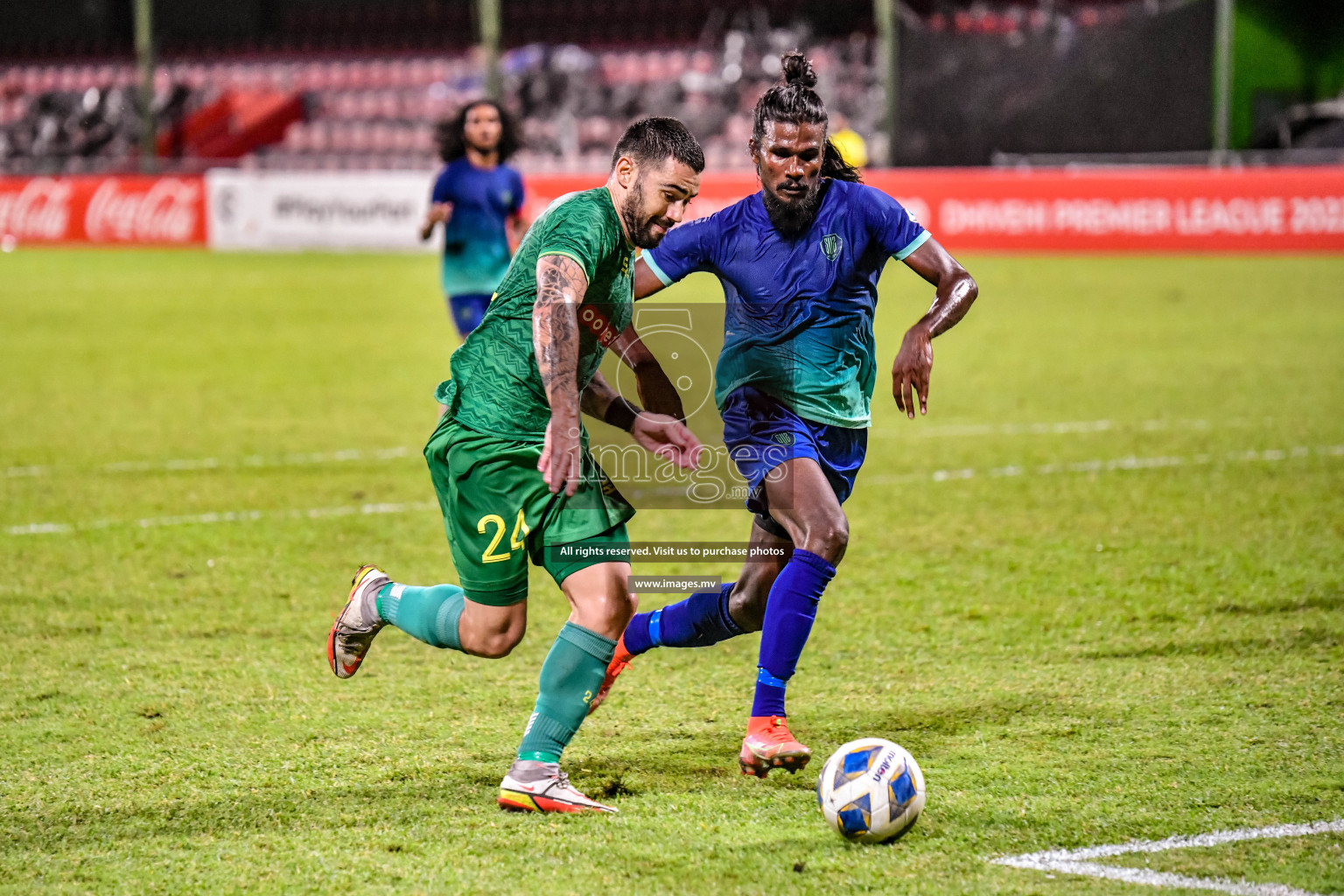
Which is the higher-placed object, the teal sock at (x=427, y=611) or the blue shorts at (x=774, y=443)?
the blue shorts at (x=774, y=443)

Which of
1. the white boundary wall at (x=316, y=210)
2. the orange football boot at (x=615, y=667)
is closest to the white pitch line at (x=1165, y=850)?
the orange football boot at (x=615, y=667)

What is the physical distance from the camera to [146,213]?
26.5m

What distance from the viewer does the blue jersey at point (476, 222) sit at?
31.5ft

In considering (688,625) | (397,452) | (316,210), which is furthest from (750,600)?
(316,210)

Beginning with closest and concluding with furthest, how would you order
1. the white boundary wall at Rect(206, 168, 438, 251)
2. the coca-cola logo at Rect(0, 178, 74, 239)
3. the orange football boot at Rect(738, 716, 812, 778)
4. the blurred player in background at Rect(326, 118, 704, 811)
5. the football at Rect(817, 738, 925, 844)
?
the football at Rect(817, 738, 925, 844) < the blurred player in background at Rect(326, 118, 704, 811) < the orange football boot at Rect(738, 716, 812, 778) < the white boundary wall at Rect(206, 168, 438, 251) < the coca-cola logo at Rect(0, 178, 74, 239)

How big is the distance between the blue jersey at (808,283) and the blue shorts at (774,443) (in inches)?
1.4

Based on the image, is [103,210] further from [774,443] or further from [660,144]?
[660,144]

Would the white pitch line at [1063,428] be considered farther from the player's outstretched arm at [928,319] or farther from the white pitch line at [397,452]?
the player's outstretched arm at [928,319]

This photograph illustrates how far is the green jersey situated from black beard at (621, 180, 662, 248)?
0.09 feet

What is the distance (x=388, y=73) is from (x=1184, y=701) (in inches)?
1286

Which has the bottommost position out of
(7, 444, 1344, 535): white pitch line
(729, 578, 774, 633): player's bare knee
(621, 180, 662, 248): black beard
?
(7, 444, 1344, 535): white pitch line

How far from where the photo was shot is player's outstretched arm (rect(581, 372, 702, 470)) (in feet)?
12.9

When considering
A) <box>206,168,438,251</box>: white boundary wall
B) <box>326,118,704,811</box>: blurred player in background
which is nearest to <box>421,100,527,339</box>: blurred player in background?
<box>326,118,704,811</box>: blurred player in background

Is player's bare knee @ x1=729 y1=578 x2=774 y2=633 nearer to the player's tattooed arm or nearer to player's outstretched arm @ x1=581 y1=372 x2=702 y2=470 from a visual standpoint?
player's outstretched arm @ x1=581 y1=372 x2=702 y2=470
